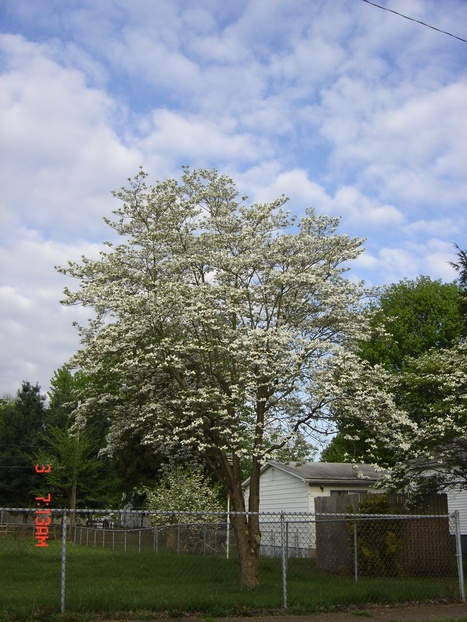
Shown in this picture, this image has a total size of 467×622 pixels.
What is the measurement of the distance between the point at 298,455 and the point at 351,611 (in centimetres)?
553

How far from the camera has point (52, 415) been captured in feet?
162

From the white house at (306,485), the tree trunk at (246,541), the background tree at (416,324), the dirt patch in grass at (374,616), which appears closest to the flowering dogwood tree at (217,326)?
the tree trunk at (246,541)

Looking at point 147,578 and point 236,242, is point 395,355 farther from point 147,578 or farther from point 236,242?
point 147,578

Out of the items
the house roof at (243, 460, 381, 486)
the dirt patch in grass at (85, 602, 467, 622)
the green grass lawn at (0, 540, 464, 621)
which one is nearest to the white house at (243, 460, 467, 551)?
the house roof at (243, 460, 381, 486)

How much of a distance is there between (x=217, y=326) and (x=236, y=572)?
579 cm

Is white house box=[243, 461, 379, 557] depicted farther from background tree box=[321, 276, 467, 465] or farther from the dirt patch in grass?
the dirt patch in grass

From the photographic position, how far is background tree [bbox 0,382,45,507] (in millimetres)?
45500

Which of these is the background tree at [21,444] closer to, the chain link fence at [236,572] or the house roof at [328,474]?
the house roof at [328,474]

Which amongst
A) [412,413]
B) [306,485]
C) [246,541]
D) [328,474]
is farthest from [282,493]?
[246,541]

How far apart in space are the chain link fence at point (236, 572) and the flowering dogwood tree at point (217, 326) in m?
2.08

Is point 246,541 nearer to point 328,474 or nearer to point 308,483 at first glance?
point 308,483

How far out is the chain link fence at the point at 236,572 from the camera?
30.7ft

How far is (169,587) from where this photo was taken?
36.3ft

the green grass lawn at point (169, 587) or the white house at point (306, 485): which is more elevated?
the white house at point (306, 485)
